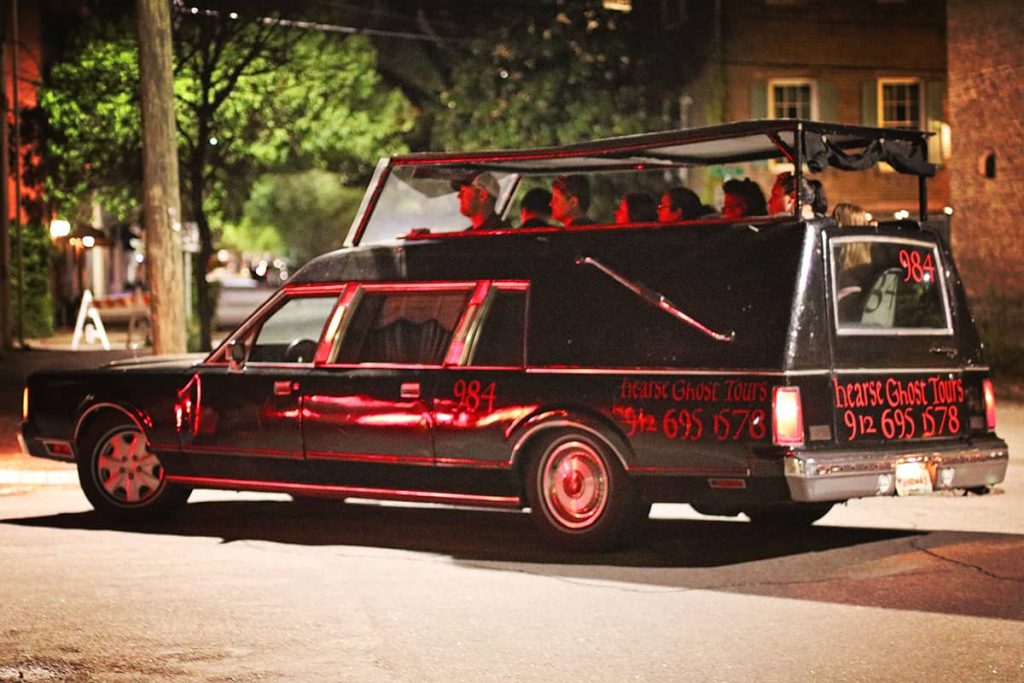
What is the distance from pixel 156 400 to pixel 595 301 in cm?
299

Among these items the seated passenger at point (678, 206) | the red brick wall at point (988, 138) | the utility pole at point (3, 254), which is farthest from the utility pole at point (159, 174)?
the utility pole at point (3, 254)

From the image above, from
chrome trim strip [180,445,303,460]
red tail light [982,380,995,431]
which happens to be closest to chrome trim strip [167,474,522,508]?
chrome trim strip [180,445,303,460]

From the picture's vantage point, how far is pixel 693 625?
7.88m

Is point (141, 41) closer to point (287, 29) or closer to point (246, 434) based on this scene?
point (246, 434)

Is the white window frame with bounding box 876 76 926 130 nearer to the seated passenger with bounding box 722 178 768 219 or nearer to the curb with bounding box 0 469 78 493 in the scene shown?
the curb with bounding box 0 469 78 493

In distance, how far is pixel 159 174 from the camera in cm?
1700

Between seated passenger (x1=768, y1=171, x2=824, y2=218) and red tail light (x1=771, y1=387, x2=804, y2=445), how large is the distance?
3.31ft

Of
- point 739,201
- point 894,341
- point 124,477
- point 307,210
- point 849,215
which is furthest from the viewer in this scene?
point 307,210

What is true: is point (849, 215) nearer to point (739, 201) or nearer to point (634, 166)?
point (739, 201)

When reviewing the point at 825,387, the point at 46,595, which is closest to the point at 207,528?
the point at 46,595

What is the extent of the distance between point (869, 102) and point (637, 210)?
87.0 feet

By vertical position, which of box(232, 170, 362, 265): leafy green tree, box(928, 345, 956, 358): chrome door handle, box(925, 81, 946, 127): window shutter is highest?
box(232, 170, 362, 265): leafy green tree

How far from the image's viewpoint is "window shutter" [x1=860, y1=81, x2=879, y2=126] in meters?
36.1

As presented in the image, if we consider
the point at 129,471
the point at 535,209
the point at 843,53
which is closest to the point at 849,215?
the point at 535,209
